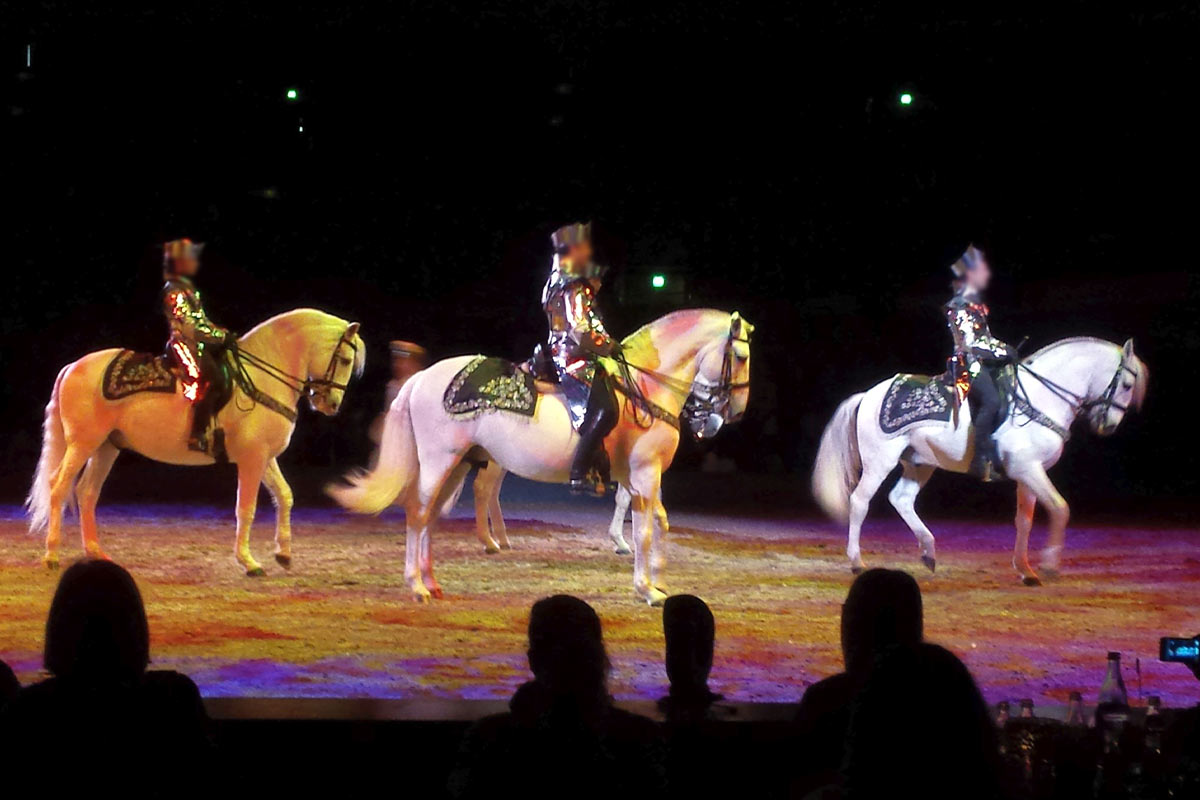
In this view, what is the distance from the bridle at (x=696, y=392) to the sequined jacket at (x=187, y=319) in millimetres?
3009

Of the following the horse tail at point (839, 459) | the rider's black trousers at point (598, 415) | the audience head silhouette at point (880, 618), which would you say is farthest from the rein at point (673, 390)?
the audience head silhouette at point (880, 618)

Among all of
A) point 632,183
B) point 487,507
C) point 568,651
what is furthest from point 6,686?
point 632,183

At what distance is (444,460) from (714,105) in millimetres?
4490

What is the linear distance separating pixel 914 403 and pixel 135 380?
19.1ft

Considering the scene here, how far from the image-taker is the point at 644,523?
8031mm

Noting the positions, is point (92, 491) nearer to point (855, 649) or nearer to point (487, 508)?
point (487, 508)

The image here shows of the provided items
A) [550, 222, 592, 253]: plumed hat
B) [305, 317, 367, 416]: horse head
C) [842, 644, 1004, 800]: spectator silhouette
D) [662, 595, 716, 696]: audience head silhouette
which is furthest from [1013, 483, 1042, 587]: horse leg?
[842, 644, 1004, 800]: spectator silhouette

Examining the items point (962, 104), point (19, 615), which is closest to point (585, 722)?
point (19, 615)

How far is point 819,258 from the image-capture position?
15.8 m

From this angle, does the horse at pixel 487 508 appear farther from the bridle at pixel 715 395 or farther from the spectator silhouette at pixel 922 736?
the spectator silhouette at pixel 922 736

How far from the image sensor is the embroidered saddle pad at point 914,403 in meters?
9.62

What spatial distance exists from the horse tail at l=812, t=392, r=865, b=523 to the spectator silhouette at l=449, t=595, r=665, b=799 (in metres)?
7.95

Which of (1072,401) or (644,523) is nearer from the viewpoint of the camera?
A: (644,523)

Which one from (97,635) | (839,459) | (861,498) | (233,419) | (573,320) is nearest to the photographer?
(97,635)
